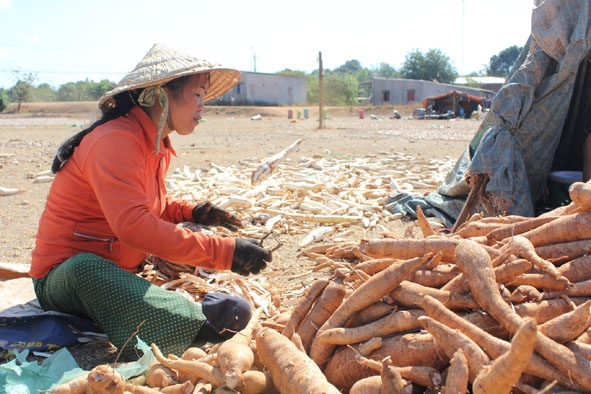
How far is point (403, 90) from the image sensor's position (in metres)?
48.3

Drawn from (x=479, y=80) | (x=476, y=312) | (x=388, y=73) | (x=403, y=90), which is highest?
(x=388, y=73)

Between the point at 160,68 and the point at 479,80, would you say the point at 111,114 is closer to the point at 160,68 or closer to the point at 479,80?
the point at 160,68

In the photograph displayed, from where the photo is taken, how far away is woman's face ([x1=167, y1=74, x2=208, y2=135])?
3.06m

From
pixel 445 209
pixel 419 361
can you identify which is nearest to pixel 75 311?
pixel 419 361

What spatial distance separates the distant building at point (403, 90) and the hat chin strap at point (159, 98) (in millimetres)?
43820

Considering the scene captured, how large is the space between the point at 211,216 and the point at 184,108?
0.89 m

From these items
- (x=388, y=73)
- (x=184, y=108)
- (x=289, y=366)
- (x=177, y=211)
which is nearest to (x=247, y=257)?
(x=289, y=366)

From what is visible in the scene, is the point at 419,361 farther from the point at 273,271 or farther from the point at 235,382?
the point at 273,271

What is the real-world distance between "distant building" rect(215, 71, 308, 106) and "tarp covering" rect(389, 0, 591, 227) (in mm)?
42673

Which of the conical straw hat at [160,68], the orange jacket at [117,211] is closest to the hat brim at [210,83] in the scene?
the conical straw hat at [160,68]

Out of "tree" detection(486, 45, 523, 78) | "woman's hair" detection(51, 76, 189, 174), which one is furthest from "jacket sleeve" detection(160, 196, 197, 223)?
"tree" detection(486, 45, 523, 78)

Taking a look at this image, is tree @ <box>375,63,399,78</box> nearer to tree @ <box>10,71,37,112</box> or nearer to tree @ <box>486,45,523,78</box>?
tree @ <box>486,45,523,78</box>

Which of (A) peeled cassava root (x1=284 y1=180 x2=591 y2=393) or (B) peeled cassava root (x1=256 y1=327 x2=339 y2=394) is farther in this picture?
(B) peeled cassava root (x1=256 y1=327 x2=339 y2=394)

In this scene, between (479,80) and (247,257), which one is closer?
(247,257)
